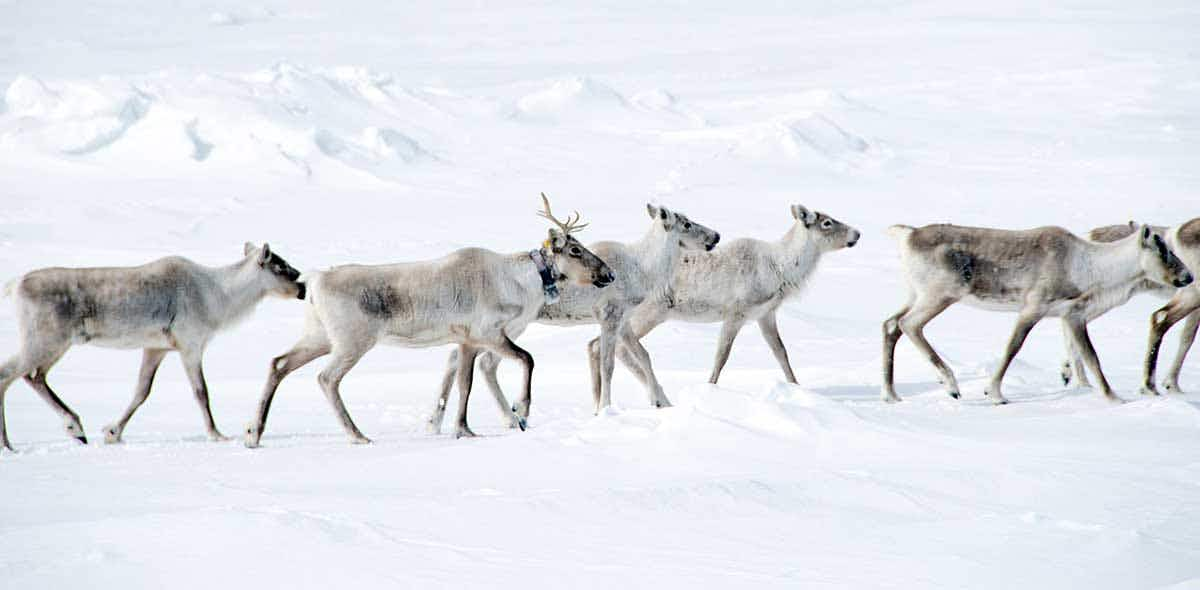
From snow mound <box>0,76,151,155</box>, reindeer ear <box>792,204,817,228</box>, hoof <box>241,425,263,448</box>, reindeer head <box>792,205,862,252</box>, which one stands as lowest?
hoof <box>241,425,263,448</box>

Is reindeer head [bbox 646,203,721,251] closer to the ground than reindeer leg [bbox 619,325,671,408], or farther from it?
farther from it

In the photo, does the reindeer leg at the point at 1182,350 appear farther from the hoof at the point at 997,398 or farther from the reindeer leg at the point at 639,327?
the reindeer leg at the point at 639,327

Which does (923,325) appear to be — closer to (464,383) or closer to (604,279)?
(604,279)

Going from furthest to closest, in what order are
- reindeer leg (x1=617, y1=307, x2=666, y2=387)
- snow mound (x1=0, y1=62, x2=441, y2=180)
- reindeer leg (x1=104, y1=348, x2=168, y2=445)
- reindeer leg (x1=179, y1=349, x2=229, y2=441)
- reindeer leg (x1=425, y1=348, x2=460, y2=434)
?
1. snow mound (x1=0, y1=62, x2=441, y2=180)
2. reindeer leg (x1=617, y1=307, x2=666, y2=387)
3. reindeer leg (x1=425, y1=348, x2=460, y2=434)
4. reindeer leg (x1=179, y1=349, x2=229, y2=441)
5. reindeer leg (x1=104, y1=348, x2=168, y2=445)

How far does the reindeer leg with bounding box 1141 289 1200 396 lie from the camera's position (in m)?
11.9

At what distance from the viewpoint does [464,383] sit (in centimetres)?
1023

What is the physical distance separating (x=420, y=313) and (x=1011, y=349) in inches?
204

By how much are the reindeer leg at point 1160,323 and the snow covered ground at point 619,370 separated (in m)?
0.94

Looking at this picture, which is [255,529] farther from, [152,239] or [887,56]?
[887,56]

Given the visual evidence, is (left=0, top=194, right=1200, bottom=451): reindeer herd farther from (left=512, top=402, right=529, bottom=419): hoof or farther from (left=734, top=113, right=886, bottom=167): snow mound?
(left=734, top=113, right=886, bottom=167): snow mound

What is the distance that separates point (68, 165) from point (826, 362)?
1001 inches

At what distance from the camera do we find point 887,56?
71812mm

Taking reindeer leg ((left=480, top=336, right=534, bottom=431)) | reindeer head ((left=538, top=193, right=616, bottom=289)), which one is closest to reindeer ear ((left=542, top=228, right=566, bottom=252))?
reindeer head ((left=538, top=193, right=616, bottom=289))

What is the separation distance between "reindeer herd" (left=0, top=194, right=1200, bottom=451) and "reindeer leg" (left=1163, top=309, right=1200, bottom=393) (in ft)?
0.06
